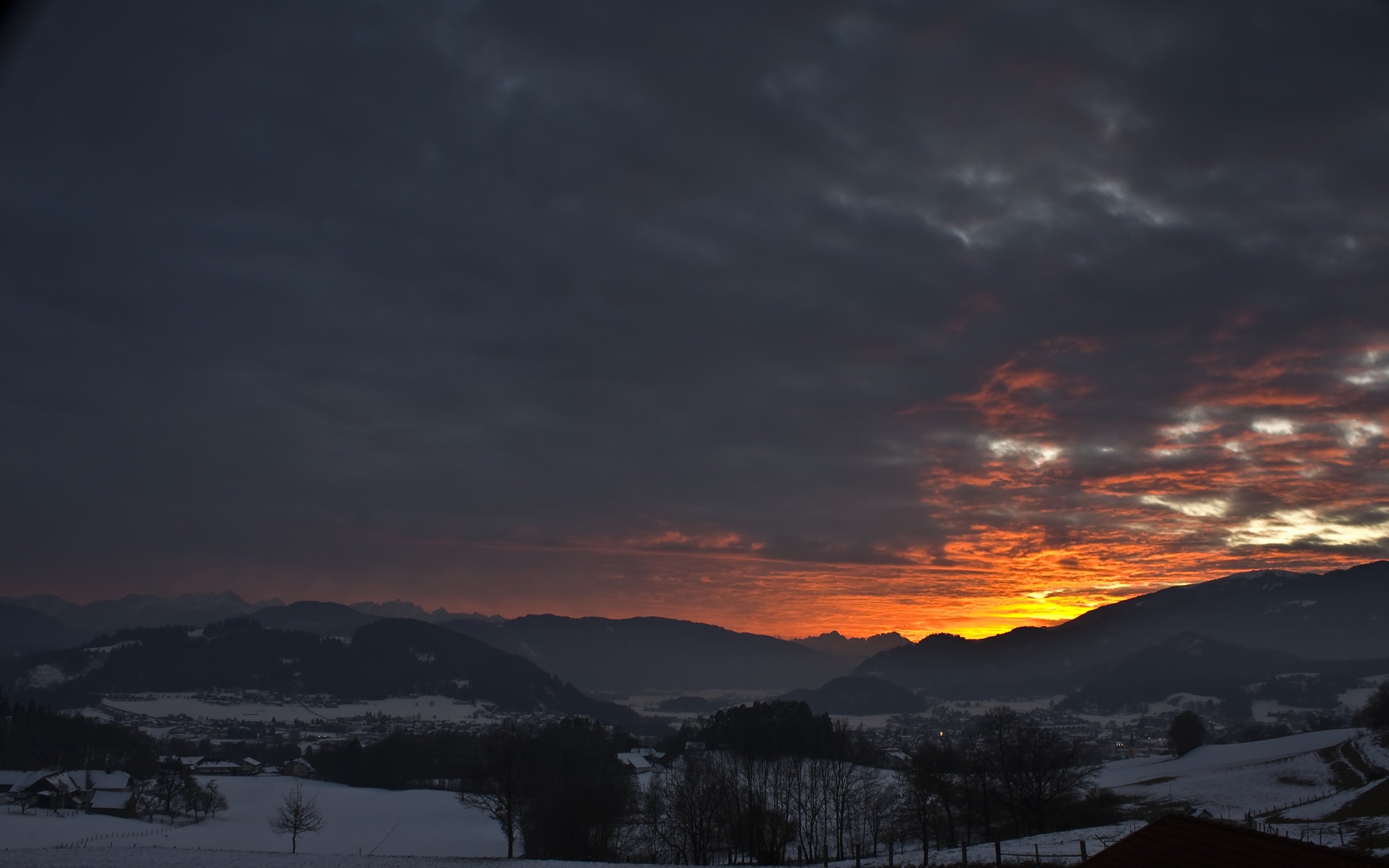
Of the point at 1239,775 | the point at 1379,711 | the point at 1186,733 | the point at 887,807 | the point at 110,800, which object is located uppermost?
the point at 1379,711

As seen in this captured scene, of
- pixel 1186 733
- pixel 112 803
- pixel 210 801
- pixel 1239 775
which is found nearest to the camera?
pixel 1239 775

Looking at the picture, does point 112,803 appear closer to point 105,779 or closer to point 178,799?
point 178,799

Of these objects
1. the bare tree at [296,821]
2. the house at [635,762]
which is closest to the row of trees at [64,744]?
the bare tree at [296,821]

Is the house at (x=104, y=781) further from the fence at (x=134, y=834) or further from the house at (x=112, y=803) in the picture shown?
the fence at (x=134, y=834)

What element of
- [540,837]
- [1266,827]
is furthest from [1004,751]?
[540,837]

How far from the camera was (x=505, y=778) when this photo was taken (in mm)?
63531

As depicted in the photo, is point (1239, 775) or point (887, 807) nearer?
point (887, 807)

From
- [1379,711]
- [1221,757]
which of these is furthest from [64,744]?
[1379,711]

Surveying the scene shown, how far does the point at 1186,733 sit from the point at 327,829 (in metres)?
132

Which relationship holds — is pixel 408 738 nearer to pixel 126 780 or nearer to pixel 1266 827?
pixel 126 780

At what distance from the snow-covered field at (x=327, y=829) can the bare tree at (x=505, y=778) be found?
5.42m

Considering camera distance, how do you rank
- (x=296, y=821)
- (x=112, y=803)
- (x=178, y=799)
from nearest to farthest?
(x=296, y=821), (x=178, y=799), (x=112, y=803)

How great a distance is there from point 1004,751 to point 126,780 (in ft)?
435

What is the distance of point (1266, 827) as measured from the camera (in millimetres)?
48656
